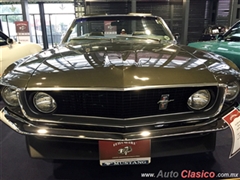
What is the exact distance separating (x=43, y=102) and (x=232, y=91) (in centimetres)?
121

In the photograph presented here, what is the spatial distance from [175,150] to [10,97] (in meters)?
1.10

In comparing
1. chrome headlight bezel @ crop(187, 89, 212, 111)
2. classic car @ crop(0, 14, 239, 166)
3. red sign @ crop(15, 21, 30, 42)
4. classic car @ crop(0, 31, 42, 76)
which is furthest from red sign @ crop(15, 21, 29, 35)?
chrome headlight bezel @ crop(187, 89, 212, 111)

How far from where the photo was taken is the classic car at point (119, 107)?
1.20 m

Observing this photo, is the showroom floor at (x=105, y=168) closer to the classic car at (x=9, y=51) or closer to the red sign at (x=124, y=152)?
the red sign at (x=124, y=152)

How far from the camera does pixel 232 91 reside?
4.49 ft

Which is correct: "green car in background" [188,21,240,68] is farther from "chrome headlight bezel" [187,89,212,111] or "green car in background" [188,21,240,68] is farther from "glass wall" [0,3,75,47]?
"glass wall" [0,3,75,47]

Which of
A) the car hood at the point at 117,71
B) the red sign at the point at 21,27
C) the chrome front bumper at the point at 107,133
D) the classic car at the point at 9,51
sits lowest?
the chrome front bumper at the point at 107,133

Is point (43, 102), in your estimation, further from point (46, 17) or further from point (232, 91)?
point (46, 17)

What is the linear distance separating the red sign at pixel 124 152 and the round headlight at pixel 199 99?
14.6 inches

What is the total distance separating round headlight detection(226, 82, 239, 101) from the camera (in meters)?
1.36

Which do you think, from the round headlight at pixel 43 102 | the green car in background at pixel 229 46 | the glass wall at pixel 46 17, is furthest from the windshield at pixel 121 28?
the glass wall at pixel 46 17

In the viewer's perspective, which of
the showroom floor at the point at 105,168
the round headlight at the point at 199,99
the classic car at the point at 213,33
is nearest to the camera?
the round headlight at the point at 199,99

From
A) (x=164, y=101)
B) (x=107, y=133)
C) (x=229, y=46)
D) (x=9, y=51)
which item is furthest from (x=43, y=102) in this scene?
(x=9, y=51)

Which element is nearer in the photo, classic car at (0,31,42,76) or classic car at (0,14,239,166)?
classic car at (0,14,239,166)
